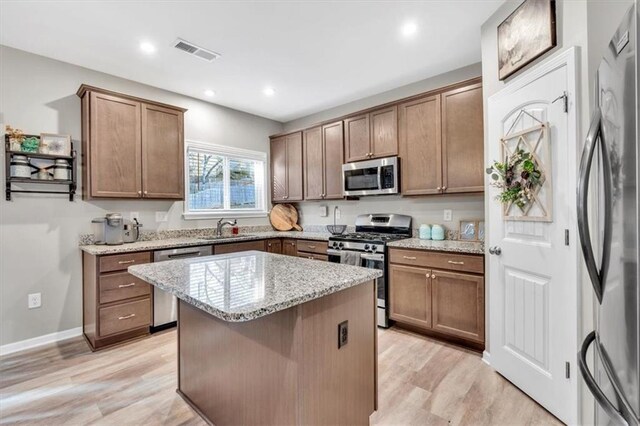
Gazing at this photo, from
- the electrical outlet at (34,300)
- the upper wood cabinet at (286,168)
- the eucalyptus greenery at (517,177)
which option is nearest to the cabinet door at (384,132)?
the upper wood cabinet at (286,168)

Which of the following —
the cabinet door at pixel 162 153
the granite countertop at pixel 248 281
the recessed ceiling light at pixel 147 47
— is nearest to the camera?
the granite countertop at pixel 248 281

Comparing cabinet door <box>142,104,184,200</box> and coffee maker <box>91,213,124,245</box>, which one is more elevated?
cabinet door <box>142,104,184,200</box>

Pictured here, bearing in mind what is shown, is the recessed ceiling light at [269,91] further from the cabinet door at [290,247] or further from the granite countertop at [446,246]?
the granite countertop at [446,246]

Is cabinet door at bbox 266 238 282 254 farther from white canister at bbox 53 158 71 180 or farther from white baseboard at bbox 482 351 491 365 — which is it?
white baseboard at bbox 482 351 491 365

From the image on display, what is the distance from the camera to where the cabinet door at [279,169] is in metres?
4.79

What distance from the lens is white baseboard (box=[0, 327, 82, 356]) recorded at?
8.91 ft

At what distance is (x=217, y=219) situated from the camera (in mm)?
4297

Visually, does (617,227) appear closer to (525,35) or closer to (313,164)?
(525,35)

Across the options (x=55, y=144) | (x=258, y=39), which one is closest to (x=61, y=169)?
(x=55, y=144)

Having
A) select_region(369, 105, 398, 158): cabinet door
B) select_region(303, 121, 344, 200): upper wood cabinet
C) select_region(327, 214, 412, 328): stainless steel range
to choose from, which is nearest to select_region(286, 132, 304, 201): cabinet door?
select_region(303, 121, 344, 200): upper wood cabinet

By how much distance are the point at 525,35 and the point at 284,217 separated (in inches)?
147

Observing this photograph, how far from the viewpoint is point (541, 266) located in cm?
189

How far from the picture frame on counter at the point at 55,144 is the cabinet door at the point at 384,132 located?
3.18 meters

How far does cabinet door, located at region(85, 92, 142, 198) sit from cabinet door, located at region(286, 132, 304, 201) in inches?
81.1
